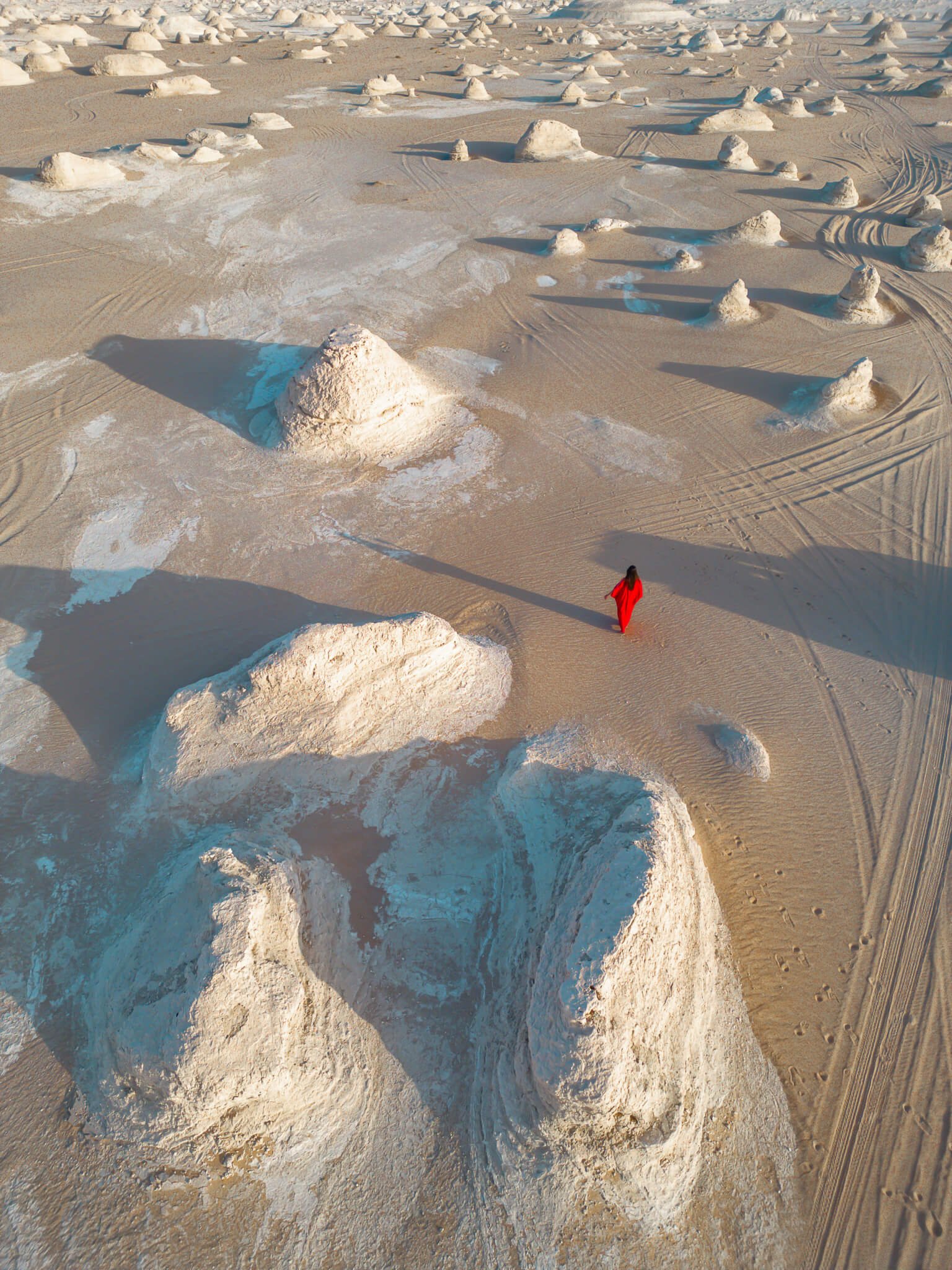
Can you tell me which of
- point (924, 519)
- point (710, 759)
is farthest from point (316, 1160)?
point (924, 519)

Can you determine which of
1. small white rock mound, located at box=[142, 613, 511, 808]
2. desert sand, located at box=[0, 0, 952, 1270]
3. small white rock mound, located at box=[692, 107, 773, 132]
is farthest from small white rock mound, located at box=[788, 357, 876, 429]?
small white rock mound, located at box=[692, 107, 773, 132]

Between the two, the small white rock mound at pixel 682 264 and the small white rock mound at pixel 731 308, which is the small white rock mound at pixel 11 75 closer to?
the small white rock mound at pixel 682 264

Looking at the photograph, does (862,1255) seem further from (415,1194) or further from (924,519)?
(924,519)

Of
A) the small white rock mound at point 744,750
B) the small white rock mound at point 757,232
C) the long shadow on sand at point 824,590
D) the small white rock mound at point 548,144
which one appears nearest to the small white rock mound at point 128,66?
the small white rock mound at point 548,144

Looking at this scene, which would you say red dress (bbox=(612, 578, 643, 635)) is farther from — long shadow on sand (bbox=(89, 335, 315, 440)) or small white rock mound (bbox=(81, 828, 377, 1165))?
long shadow on sand (bbox=(89, 335, 315, 440))

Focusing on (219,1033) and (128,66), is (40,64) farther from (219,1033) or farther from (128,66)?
(219,1033)

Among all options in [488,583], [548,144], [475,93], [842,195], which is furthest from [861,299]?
[475,93]
